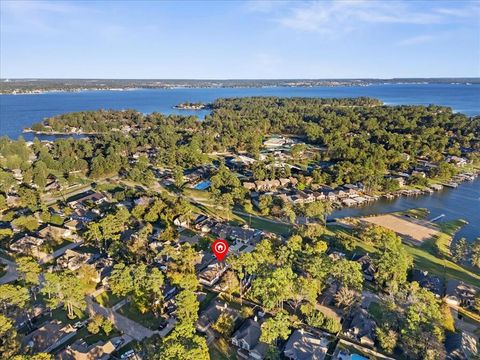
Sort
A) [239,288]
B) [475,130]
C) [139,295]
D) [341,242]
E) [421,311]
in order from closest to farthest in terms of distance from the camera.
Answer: [421,311] → [139,295] → [239,288] → [341,242] → [475,130]

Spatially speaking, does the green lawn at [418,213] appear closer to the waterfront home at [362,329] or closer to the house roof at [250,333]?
the waterfront home at [362,329]

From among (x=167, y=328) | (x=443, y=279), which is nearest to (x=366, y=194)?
(x=443, y=279)

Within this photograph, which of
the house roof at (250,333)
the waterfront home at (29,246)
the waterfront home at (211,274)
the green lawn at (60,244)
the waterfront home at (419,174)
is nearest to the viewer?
the house roof at (250,333)

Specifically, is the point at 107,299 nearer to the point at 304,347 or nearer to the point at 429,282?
the point at 304,347

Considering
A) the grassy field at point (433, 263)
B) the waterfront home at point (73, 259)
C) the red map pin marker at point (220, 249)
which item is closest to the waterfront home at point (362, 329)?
the grassy field at point (433, 263)

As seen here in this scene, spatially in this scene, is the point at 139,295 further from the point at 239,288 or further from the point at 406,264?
the point at 406,264
